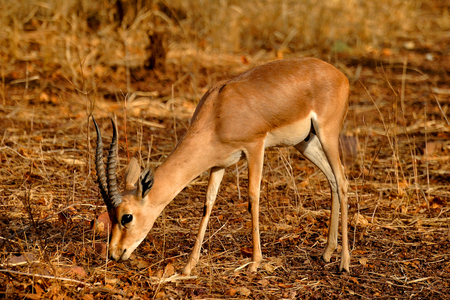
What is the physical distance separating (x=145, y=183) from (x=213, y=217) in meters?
1.83

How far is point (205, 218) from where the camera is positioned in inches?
196

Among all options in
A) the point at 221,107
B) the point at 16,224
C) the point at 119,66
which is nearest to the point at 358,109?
the point at 119,66

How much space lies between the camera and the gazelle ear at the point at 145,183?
4.27 metres

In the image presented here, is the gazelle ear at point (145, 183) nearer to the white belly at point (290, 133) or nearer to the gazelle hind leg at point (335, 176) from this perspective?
the white belly at point (290, 133)

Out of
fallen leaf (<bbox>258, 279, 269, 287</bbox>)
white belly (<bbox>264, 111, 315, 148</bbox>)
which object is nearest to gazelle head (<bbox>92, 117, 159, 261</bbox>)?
fallen leaf (<bbox>258, 279, 269, 287</bbox>)

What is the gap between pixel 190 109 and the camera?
9023 mm

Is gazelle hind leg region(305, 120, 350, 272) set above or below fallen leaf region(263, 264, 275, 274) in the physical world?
above

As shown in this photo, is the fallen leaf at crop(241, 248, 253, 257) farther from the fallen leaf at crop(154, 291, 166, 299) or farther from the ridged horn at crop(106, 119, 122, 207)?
the ridged horn at crop(106, 119, 122, 207)

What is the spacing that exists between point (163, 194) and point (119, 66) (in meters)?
6.38

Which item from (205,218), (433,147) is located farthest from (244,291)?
(433,147)

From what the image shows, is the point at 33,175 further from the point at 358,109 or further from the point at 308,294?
the point at 358,109

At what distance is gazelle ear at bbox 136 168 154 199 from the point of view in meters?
4.27

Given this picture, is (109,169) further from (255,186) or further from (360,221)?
(360,221)

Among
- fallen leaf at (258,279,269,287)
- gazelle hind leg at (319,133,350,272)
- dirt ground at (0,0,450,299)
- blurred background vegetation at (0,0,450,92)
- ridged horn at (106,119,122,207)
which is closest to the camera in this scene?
ridged horn at (106,119,122,207)
